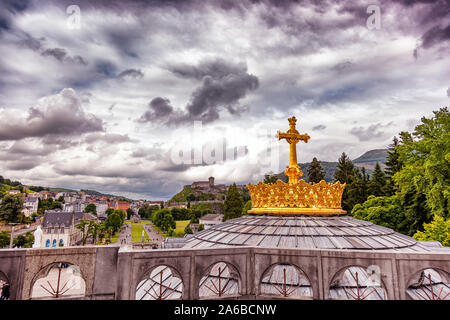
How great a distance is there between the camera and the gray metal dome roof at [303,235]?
9719mm

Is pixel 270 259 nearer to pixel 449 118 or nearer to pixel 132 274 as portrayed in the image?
pixel 132 274

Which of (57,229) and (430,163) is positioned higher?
(430,163)

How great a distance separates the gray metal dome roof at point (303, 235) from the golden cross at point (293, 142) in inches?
125

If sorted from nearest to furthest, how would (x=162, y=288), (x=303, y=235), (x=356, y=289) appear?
(x=356, y=289) < (x=162, y=288) < (x=303, y=235)

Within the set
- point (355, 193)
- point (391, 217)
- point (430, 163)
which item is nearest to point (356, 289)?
point (430, 163)

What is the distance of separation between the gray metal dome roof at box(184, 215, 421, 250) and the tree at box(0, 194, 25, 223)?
11052cm

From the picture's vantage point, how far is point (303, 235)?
33.9 feet

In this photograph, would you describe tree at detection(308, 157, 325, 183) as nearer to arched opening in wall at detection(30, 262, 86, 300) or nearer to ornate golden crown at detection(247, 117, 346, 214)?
ornate golden crown at detection(247, 117, 346, 214)

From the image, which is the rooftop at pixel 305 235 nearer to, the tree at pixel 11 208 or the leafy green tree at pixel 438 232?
the leafy green tree at pixel 438 232

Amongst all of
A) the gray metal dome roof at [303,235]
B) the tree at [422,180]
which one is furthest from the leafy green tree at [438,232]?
the gray metal dome roof at [303,235]

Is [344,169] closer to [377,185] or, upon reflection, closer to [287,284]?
[377,185]

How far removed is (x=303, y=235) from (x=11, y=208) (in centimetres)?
11577

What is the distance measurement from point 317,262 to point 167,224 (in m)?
112
